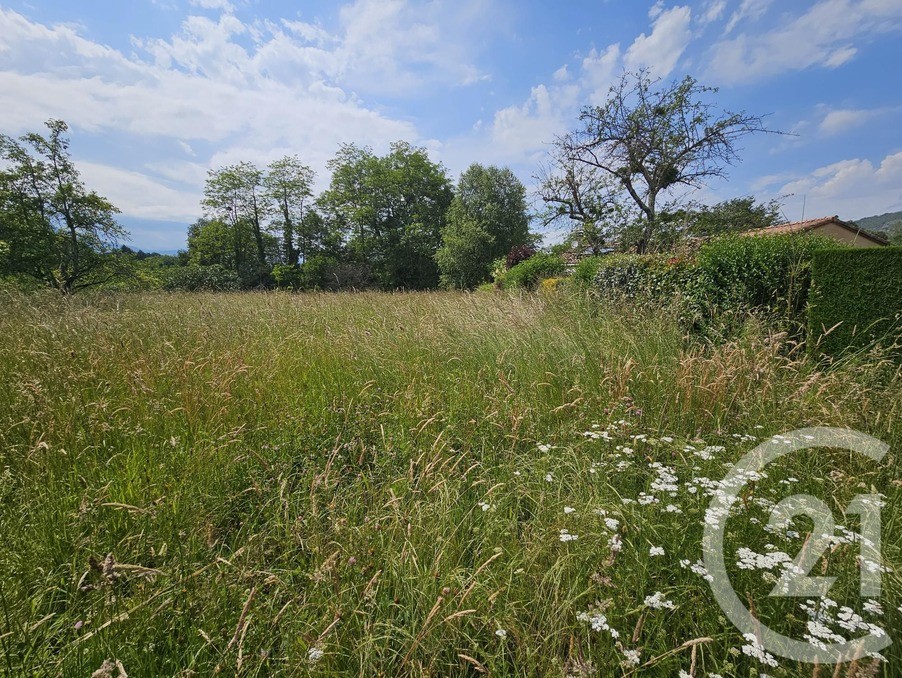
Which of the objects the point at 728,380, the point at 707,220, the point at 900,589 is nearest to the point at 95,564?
the point at 900,589

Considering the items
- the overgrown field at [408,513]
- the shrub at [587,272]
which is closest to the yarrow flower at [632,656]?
the overgrown field at [408,513]

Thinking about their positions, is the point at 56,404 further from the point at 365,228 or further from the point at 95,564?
Result: the point at 365,228

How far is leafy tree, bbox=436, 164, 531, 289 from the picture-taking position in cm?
2520

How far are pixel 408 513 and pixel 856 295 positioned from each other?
559cm

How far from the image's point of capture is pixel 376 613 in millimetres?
1392

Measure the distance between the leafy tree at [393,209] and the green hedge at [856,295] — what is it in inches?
1187

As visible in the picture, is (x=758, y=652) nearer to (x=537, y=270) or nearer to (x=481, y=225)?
(x=537, y=270)

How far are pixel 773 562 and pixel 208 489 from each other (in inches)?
103

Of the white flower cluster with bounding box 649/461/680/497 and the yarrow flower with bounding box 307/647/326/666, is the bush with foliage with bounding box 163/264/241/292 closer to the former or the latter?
the yarrow flower with bounding box 307/647/326/666

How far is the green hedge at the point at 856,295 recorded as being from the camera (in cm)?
385

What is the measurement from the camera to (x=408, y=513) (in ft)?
5.67

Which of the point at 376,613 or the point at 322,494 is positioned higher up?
the point at 322,494

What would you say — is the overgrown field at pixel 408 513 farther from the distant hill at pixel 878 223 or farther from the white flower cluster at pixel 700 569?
the distant hill at pixel 878 223

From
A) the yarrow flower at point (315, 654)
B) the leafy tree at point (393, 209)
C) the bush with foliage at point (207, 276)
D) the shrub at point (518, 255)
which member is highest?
the leafy tree at point (393, 209)
